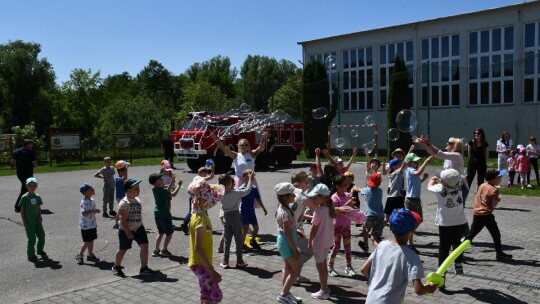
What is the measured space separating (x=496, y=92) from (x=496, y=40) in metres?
3.31

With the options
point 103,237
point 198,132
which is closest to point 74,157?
point 198,132

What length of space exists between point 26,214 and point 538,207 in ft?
37.6

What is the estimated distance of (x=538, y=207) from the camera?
41.0 feet

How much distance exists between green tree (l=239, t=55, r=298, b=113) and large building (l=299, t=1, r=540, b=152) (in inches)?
1047

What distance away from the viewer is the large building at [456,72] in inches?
1206

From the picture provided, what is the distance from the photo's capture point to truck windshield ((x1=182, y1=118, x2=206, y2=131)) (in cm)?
2336

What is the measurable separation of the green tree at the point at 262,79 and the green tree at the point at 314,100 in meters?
30.2

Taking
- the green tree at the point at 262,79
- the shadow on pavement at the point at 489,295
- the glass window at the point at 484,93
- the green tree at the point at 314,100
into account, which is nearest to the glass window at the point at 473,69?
the glass window at the point at 484,93

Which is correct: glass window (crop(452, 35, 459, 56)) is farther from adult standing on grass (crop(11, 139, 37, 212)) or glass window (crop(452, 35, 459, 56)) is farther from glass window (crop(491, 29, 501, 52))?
adult standing on grass (crop(11, 139, 37, 212))

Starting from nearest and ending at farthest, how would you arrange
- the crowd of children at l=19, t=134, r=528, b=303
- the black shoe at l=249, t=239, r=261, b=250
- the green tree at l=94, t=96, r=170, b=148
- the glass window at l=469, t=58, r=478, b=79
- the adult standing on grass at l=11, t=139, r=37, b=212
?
the crowd of children at l=19, t=134, r=528, b=303 < the black shoe at l=249, t=239, r=261, b=250 < the adult standing on grass at l=11, t=139, r=37, b=212 < the glass window at l=469, t=58, r=478, b=79 < the green tree at l=94, t=96, r=170, b=148

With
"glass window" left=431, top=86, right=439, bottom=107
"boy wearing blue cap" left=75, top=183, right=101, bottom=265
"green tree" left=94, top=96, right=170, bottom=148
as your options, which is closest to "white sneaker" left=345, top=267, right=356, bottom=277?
"boy wearing blue cap" left=75, top=183, right=101, bottom=265

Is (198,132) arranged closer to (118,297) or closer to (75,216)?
(75,216)

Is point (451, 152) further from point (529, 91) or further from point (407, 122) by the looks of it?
point (529, 91)

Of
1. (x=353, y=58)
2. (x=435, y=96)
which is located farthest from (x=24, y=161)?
(x=353, y=58)
